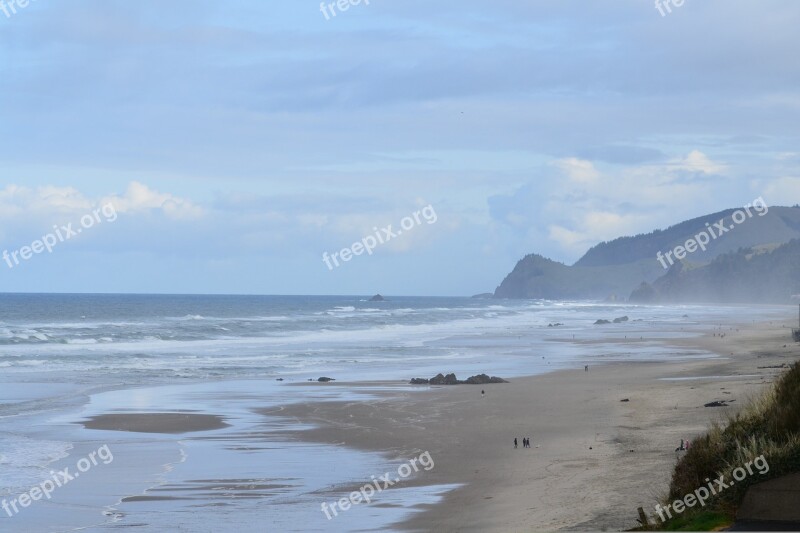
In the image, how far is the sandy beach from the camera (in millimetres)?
14906

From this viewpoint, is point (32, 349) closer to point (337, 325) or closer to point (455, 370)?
point (455, 370)

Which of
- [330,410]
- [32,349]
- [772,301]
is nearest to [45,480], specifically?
[330,410]

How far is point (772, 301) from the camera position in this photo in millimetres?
169375

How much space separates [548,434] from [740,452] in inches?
516

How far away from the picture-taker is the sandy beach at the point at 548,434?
48.9 ft

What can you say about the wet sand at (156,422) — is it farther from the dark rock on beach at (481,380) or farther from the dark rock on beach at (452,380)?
the dark rock on beach at (481,380)

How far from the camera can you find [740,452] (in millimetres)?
10312

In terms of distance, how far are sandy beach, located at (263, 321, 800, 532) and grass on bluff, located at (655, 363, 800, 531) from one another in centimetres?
221

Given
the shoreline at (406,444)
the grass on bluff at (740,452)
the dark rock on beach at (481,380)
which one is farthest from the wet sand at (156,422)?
the grass on bluff at (740,452)

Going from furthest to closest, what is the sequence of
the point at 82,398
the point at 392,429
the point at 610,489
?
the point at 82,398, the point at 392,429, the point at 610,489

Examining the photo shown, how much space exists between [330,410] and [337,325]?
199 ft

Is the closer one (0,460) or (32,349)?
(0,460)

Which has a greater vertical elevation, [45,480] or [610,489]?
[45,480]

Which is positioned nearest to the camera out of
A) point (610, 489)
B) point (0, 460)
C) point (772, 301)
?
point (610, 489)
